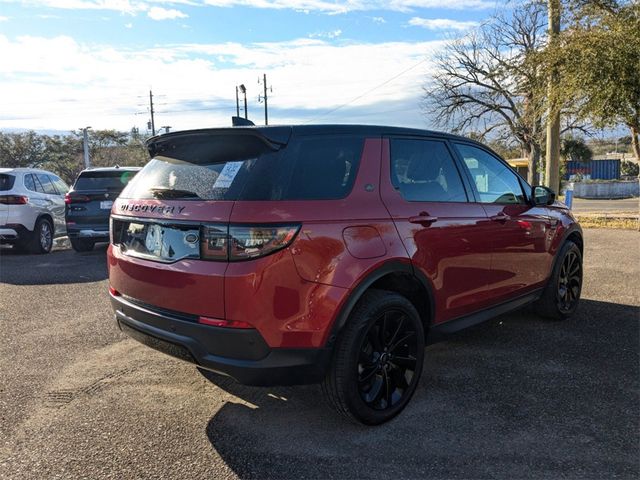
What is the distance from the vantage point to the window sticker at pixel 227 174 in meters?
2.88

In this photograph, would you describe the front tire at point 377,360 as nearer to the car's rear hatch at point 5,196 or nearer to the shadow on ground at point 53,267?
the shadow on ground at point 53,267

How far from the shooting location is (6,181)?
31.7 ft

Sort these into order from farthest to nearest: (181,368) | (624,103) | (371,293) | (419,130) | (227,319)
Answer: (624,103) < (181,368) < (419,130) < (371,293) < (227,319)

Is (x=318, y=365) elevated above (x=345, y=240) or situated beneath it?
situated beneath

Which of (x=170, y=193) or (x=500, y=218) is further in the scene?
(x=500, y=218)

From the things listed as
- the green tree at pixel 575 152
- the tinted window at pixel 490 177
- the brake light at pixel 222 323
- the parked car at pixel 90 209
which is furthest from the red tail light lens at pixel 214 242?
the green tree at pixel 575 152

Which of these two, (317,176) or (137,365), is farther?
(137,365)

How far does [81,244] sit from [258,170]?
8.71m

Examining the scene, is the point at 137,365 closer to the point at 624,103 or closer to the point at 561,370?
the point at 561,370

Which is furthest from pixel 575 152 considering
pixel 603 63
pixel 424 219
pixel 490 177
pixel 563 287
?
pixel 424 219

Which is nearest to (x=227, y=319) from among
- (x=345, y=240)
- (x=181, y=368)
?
(x=345, y=240)

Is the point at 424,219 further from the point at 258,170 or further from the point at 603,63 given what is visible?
the point at 603,63

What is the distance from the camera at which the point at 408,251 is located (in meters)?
3.27

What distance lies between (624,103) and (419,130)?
31.5 feet
